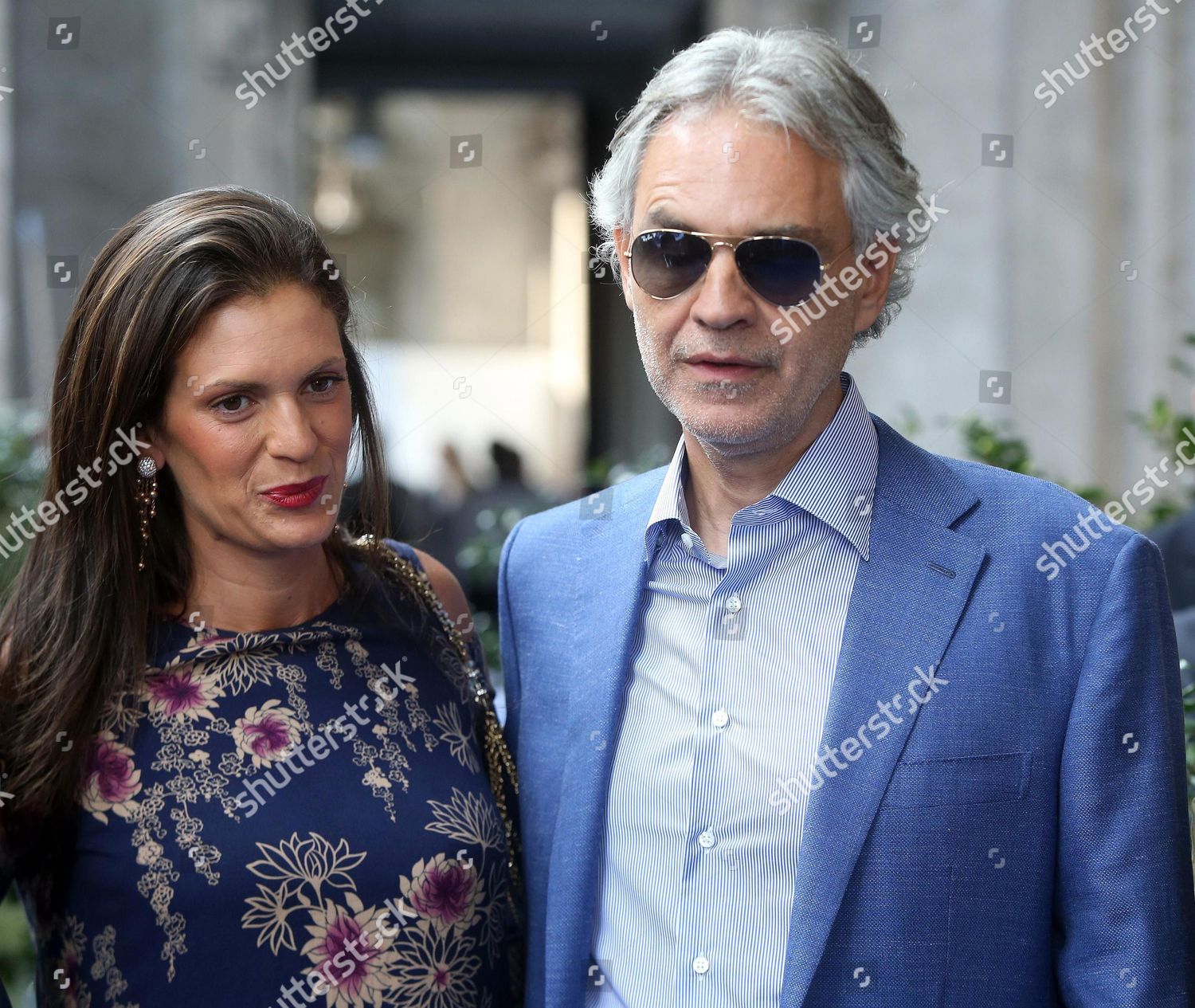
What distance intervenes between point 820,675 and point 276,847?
90 cm

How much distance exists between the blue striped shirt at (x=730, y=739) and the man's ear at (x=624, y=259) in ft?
1.25

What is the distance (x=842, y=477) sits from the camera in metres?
2.07

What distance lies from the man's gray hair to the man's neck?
0.92 ft

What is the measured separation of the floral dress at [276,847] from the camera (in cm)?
203

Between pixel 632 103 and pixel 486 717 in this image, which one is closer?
pixel 486 717

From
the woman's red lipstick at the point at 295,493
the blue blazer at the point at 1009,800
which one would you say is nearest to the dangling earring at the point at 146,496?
the woman's red lipstick at the point at 295,493

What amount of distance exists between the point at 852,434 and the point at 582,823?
76 centimetres

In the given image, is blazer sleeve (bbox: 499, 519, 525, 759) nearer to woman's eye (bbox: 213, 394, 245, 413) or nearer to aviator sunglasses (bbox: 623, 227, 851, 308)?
woman's eye (bbox: 213, 394, 245, 413)

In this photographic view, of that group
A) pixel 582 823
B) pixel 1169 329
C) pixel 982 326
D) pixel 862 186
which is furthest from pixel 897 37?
pixel 582 823

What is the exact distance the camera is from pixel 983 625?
1.93 meters

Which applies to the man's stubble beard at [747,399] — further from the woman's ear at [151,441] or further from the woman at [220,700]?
the woman's ear at [151,441]

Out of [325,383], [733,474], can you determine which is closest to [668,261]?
[733,474]

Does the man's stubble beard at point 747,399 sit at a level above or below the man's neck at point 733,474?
above

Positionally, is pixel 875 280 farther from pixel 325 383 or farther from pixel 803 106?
pixel 325 383
